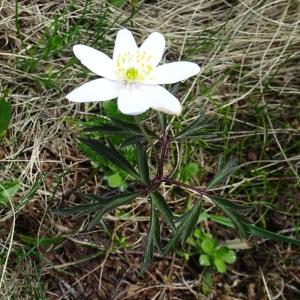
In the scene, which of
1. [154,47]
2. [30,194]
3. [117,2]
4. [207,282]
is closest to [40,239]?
[30,194]

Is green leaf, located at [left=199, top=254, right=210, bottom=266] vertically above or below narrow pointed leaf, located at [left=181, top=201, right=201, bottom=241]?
below

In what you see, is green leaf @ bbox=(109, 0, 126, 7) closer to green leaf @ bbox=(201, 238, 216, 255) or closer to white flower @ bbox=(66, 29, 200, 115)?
white flower @ bbox=(66, 29, 200, 115)

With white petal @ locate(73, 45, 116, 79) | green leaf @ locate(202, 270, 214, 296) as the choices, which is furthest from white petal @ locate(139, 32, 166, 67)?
green leaf @ locate(202, 270, 214, 296)

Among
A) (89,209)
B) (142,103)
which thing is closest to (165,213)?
(89,209)

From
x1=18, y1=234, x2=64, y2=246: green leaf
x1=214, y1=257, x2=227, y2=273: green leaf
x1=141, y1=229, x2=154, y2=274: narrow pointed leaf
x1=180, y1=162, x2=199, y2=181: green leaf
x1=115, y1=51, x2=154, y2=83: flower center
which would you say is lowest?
x1=214, y1=257, x2=227, y2=273: green leaf

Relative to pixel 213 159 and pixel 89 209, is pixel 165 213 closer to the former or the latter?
pixel 89 209

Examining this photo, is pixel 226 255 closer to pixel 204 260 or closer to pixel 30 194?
pixel 204 260
